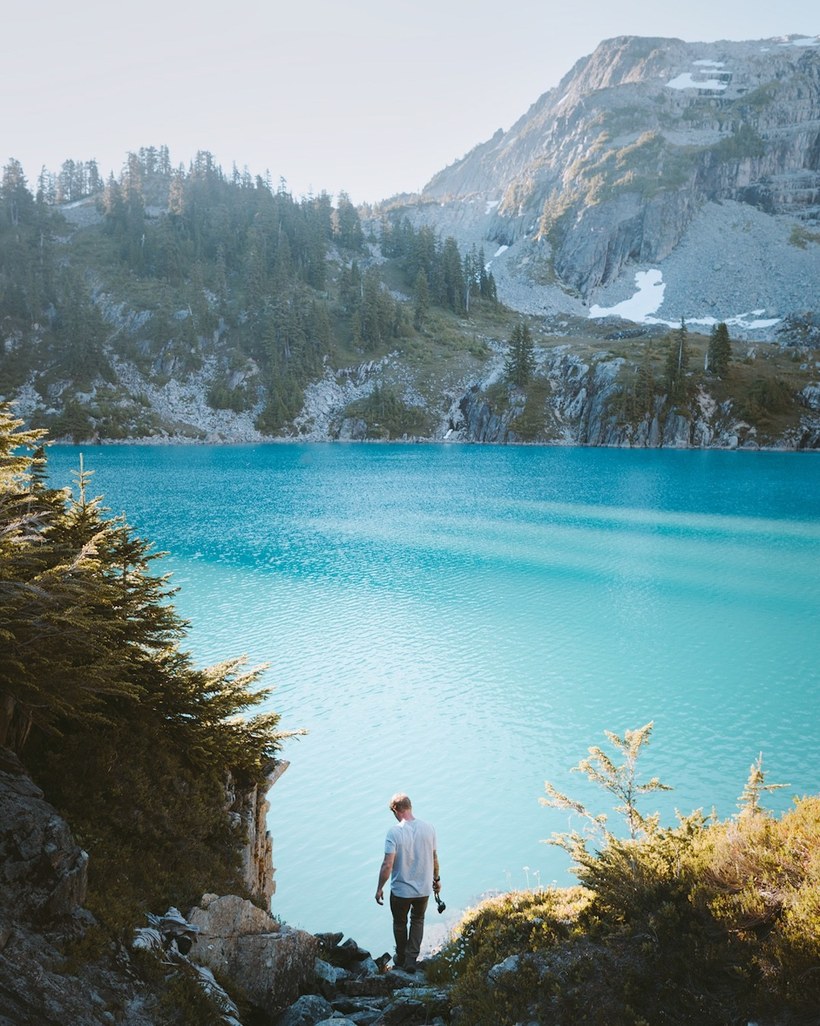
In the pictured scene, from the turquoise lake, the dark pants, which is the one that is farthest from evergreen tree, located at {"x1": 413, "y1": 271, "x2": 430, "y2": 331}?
the dark pants

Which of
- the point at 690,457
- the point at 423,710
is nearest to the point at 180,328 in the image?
the point at 690,457

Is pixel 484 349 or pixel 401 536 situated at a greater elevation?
pixel 484 349

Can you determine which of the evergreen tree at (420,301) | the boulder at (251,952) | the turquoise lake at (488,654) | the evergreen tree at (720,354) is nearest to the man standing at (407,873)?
the boulder at (251,952)

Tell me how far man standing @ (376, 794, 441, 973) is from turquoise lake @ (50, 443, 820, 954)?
→ 9.76ft

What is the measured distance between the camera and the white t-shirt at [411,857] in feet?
27.9

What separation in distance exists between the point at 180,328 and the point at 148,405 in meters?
23.0

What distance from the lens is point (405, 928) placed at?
8727 millimetres

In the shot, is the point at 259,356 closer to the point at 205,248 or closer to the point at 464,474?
the point at 205,248

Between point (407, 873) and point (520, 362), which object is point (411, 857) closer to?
point (407, 873)

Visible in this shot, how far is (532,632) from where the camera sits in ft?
86.6

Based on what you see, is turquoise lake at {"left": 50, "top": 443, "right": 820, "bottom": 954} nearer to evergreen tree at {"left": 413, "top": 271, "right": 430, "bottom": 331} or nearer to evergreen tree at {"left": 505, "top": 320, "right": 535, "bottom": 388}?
evergreen tree at {"left": 505, "top": 320, "right": 535, "bottom": 388}

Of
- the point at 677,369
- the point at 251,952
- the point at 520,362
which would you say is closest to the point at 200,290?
the point at 520,362

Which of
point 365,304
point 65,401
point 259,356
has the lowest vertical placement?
point 65,401

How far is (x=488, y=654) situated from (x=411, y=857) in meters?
16.1
